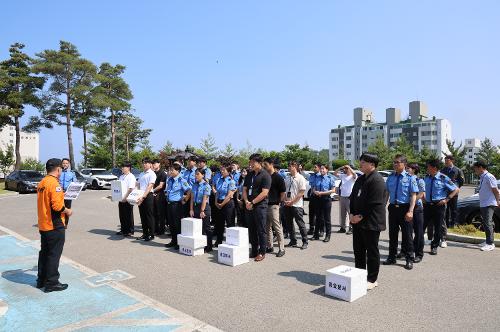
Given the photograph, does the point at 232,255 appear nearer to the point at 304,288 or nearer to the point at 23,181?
the point at 304,288

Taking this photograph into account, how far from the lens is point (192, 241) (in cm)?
698

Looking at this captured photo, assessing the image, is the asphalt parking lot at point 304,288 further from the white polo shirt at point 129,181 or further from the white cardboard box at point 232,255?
the white polo shirt at point 129,181

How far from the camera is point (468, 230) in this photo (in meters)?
8.62

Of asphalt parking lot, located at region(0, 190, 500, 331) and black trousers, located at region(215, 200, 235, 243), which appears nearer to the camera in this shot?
asphalt parking lot, located at region(0, 190, 500, 331)

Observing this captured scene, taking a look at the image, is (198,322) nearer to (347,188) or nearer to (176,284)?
(176,284)

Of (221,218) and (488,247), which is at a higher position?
(221,218)

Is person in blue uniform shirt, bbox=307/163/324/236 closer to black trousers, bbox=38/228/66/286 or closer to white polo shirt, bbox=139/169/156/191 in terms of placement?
white polo shirt, bbox=139/169/156/191

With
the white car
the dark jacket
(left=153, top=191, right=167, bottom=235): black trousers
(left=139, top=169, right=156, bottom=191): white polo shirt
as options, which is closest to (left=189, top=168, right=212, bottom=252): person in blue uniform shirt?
(left=139, top=169, right=156, bottom=191): white polo shirt

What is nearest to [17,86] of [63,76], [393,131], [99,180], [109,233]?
[63,76]

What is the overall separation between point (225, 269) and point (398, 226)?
3.14 m

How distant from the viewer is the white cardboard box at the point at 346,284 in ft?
15.4

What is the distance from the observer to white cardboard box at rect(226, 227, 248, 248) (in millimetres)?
6496

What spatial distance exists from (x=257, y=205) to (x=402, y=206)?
2.55m

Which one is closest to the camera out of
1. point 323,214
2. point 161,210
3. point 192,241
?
point 192,241
